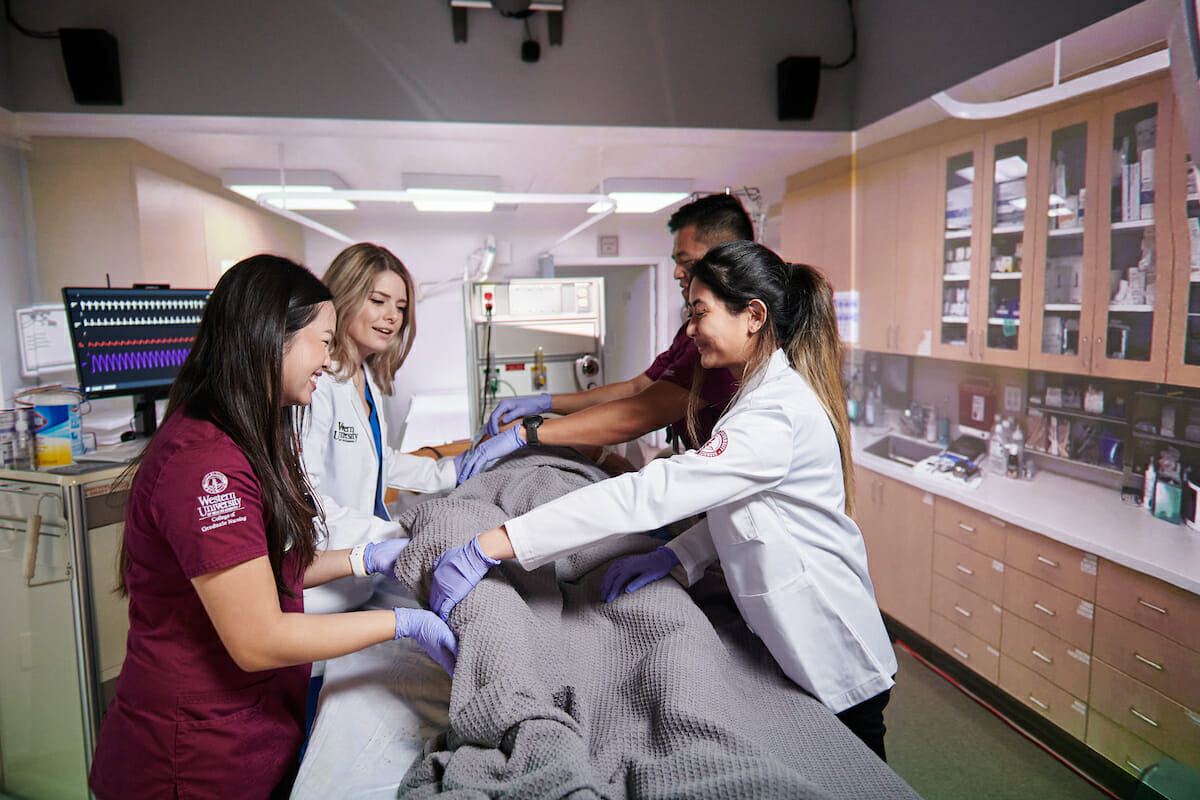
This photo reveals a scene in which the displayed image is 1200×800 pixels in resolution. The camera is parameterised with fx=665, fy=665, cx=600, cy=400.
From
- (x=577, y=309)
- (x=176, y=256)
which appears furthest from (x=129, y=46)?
(x=577, y=309)

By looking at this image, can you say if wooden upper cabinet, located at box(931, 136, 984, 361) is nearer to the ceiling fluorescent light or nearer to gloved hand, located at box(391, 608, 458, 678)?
the ceiling fluorescent light

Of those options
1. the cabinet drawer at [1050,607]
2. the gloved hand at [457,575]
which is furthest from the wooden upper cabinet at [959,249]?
the gloved hand at [457,575]

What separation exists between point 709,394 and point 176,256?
2.43m

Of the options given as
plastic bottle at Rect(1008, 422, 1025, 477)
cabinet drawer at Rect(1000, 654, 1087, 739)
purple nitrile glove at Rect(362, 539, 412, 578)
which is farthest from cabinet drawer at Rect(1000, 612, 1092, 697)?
purple nitrile glove at Rect(362, 539, 412, 578)

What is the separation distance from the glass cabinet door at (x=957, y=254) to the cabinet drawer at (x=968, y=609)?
3.24 feet

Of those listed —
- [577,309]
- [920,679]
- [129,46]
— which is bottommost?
[920,679]

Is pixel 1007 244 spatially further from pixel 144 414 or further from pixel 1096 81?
pixel 144 414

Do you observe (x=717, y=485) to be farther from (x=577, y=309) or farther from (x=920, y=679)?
(x=577, y=309)

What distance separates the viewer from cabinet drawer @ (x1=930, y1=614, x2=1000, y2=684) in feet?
8.35

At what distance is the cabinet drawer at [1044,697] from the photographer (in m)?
2.20

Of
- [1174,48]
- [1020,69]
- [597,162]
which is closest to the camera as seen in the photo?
[1174,48]

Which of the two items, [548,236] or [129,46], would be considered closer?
[129,46]

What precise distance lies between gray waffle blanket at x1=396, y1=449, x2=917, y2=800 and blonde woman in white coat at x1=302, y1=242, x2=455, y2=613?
58 centimetres

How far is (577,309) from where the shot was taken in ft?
11.5
